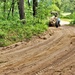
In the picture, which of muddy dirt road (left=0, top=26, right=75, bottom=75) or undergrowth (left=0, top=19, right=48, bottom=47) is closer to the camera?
muddy dirt road (left=0, top=26, right=75, bottom=75)

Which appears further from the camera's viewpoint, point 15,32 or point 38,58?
point 15,32

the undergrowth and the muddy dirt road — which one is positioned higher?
the undergrowth

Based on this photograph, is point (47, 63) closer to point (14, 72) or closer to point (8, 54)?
point (14, 72)

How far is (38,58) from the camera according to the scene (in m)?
10.9

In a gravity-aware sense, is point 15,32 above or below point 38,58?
above

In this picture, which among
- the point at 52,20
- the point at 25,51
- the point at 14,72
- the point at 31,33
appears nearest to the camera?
the point at 14,72

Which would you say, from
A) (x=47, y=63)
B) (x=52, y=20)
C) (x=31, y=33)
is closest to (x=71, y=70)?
(x=47, y=63)

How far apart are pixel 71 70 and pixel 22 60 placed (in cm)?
245

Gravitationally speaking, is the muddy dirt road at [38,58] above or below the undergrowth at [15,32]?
below

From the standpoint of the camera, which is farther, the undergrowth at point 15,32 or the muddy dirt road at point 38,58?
the undergrowth at point 15,32

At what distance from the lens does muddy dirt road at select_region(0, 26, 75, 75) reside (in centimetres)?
905

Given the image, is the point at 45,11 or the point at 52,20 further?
the point at 52,20

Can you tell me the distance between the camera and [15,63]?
33.1ft

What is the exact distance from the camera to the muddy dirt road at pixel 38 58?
9047mm
